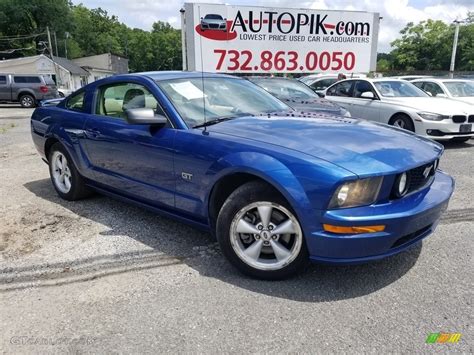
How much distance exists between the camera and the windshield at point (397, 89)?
938 cm

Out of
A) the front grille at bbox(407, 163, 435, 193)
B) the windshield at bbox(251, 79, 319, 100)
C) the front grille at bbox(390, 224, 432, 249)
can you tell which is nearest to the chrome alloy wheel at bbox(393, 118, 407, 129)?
the windshield at bbox(251, 79, 319, 100)

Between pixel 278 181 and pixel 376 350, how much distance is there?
44.6 inches

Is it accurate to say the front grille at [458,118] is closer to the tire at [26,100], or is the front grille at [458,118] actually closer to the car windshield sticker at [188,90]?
the car windshield sticker at [188,90]

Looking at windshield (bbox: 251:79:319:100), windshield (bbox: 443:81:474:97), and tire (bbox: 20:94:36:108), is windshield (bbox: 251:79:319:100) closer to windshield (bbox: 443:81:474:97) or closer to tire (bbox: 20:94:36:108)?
windshield (bbox: 443:81:474:97)

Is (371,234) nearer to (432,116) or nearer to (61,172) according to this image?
(61,172)

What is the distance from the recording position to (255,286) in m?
3.00

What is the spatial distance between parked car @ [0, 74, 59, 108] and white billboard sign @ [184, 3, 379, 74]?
1324 cm

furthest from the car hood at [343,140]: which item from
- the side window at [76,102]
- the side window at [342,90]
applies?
the side window at [342,90]

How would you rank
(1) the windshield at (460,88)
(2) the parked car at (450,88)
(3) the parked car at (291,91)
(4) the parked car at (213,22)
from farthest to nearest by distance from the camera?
(4) the parked car at (213,22) → (1) the windshield at (460,88) → (2) the parked car at (450,88) → (3) the parked car at (291,91)

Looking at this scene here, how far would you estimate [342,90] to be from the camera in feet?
34.2

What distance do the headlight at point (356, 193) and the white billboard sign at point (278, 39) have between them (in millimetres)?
10084

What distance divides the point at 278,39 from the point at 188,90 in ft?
33.3

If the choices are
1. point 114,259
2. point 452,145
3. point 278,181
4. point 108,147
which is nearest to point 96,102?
point 108,147

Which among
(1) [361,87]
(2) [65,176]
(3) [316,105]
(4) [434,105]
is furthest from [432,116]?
(2) [65,176]
